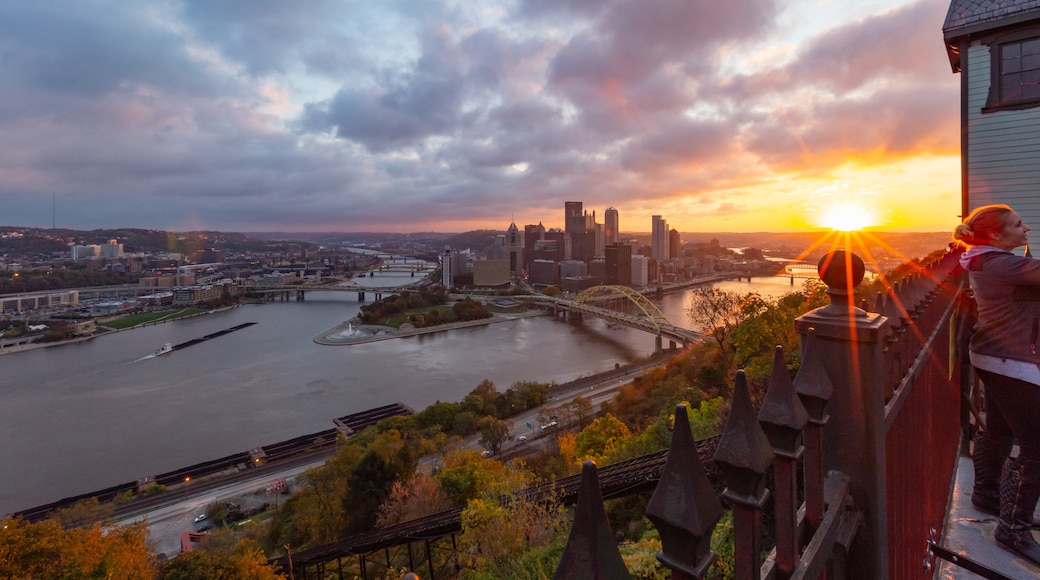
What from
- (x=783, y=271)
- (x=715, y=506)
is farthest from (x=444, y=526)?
(x=783, y=271)

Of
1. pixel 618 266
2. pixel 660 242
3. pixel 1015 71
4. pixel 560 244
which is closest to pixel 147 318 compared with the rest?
pixel 618 266

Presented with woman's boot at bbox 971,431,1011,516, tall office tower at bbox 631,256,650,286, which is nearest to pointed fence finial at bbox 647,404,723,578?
woman's boot at bbox 971,431,1011,516

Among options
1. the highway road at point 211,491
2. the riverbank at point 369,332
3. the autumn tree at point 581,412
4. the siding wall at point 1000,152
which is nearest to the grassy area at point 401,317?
the riverbank at point 369,332

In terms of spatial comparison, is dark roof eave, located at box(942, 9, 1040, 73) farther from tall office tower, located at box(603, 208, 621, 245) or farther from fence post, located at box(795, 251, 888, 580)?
tall office tower, located at box(603, 208, 621, 245)

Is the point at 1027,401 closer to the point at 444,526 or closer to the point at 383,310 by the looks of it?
the point at 444,526

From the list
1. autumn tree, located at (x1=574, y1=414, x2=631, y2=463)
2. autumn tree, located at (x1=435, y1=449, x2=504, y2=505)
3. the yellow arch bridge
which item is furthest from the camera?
the yellow arch bridge
